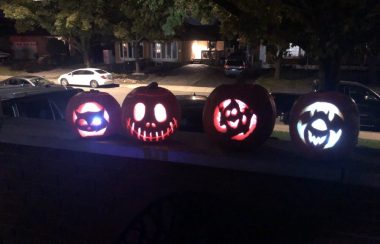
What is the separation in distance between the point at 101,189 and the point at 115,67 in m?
37.9

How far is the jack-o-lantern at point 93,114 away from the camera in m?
3.81

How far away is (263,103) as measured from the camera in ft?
11.1

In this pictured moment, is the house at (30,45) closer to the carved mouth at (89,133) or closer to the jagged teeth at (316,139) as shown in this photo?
the carved mouth at (89,133)

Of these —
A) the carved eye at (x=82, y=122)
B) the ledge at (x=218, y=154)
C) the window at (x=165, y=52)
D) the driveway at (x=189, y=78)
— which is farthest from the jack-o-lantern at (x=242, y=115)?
the window at (x=165, y=52)

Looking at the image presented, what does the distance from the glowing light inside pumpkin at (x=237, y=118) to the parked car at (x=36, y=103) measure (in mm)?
4336

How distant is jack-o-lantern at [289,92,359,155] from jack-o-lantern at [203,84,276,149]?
0.30m

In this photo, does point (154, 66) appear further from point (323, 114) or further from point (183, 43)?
point (323, 114)

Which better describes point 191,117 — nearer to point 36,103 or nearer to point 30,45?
point 36,103

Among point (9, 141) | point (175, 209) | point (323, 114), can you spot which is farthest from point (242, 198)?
point (9, 141)

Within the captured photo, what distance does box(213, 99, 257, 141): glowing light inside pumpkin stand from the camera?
3.35 m

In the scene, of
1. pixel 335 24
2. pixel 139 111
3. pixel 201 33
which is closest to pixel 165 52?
pixel 201 33

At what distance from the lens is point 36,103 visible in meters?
7.11

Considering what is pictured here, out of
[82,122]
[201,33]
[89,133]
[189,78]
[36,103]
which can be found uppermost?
[201,33]

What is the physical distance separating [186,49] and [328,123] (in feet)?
138
